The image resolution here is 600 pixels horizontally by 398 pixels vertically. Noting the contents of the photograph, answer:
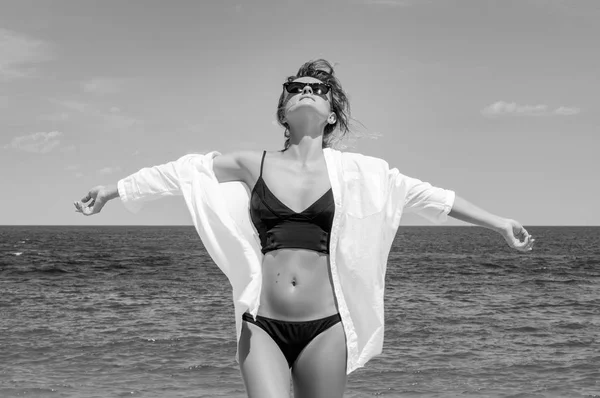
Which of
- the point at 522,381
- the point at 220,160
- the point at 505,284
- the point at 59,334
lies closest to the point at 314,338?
the point at 220,160

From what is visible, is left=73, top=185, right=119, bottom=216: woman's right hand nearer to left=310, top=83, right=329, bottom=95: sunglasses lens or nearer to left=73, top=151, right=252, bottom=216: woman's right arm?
left=73, top=151, right=252, bottom=216: woman's right arm

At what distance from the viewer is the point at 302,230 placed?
3910 mm

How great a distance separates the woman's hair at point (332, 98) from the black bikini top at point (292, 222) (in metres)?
0.56

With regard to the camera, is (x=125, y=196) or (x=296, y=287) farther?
(x=125, y=196)

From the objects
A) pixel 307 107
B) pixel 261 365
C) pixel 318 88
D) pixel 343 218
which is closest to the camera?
pixel 261 365

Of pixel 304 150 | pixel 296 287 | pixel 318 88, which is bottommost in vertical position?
pixel 296 287

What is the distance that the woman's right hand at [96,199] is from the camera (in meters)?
4.11

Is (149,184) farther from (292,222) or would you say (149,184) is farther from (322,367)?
(322,367)

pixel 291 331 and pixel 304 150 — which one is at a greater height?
pixel 304 150

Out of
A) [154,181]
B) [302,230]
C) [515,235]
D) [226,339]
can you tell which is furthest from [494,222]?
[226,339]

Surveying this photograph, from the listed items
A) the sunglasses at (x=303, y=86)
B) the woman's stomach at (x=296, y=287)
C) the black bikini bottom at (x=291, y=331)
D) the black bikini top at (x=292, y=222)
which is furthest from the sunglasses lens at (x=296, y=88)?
the black bikini bottom at (x=291, y=331)

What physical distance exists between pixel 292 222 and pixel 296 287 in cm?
39

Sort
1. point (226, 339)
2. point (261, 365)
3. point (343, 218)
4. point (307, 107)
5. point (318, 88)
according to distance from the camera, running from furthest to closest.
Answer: point (226, 339), point (318, 88), point (307, 107), point (343, 218), point (261, 365)

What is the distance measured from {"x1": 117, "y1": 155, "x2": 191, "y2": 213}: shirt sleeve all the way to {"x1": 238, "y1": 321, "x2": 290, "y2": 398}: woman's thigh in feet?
3.35
